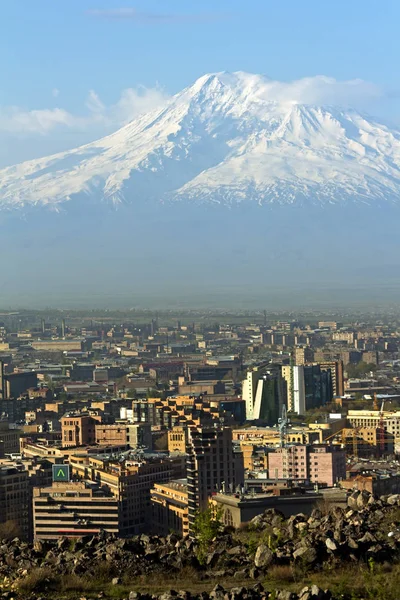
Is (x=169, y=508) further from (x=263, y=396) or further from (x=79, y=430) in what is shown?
(x=263, y=396)

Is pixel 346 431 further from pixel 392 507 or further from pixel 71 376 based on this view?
pixel 71 376

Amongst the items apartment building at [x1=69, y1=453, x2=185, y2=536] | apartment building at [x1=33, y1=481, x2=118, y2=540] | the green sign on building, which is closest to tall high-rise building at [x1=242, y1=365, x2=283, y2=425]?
apartment building at [x1=69, y1=453, x2=185, y2=536]

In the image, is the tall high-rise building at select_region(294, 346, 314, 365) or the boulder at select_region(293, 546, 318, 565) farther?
the tall high-rise building at select_region(294, 346, 314, 365)


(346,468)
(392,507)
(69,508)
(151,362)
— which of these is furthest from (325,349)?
(392,507)

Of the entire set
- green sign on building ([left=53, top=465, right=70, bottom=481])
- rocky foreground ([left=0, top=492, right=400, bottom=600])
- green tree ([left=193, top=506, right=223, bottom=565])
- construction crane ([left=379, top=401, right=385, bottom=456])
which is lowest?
construction crane ([left=379, top=401, right=385, bottom=456])

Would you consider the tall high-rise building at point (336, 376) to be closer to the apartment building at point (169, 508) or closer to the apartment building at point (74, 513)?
the apartment building at point (169, 508)

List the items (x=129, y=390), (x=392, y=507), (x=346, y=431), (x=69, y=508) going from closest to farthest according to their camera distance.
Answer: (x=392, y=507), (x=69, y=508), (x=346, y=431), (x=129, y=390)

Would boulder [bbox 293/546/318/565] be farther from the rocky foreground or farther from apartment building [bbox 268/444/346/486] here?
apartment building [bbox 268/444/346/486]

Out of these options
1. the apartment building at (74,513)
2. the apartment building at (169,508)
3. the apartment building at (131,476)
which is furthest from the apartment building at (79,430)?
the apartment building at (74,513)
